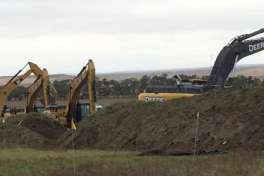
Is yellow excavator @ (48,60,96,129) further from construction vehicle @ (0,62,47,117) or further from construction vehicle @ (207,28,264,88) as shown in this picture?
construction vehicle @ (207,28,264,88)

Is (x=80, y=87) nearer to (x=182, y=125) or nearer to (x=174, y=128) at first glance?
(x=174, y=128)

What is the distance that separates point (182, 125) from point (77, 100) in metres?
16.5

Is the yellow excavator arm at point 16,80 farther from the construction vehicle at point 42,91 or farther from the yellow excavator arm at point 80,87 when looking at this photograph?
the yellow excavator arm at point 80,87

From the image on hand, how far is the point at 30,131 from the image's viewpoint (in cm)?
3884

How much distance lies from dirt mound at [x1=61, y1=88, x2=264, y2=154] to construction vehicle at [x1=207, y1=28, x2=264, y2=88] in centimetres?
974

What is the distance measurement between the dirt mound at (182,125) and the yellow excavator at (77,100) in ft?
20.0

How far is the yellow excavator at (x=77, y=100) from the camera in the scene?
42781 mm

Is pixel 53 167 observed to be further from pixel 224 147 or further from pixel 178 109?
pixel 178 109

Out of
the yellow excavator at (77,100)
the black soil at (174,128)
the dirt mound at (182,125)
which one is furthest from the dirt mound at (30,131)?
the dirt mound at (182,125)

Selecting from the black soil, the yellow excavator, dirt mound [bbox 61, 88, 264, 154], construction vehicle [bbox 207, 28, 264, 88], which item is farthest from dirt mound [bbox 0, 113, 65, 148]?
construction vehicle [bbox 207, 28, 264, 88]

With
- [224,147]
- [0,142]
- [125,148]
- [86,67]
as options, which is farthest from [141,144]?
[86,67]

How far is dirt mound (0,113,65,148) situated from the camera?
3648 centimetres

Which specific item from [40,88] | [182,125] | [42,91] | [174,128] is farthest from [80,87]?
[182,125]

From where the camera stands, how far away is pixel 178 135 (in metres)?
28.8
